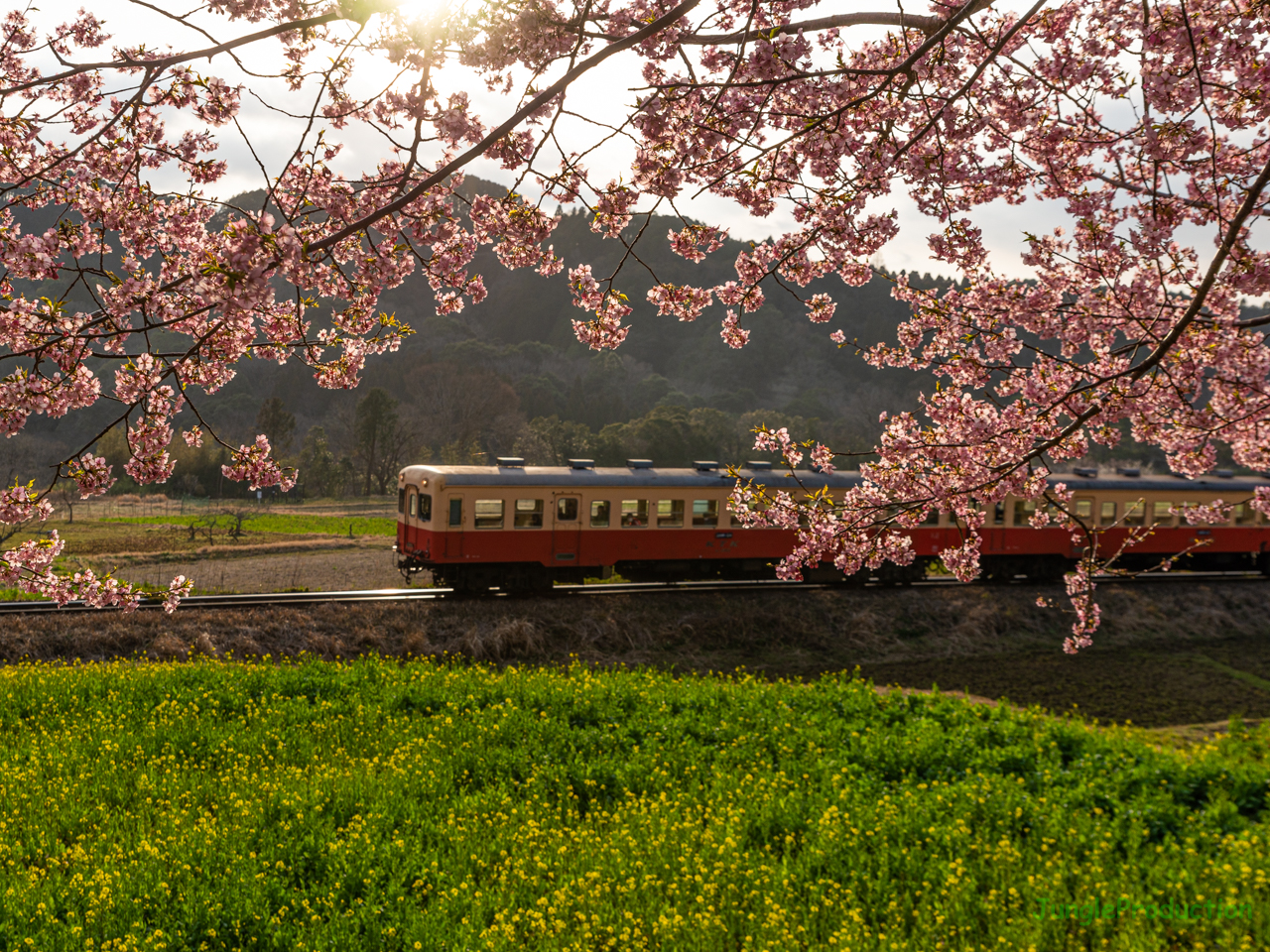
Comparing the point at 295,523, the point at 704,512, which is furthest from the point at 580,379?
the point at 704,512

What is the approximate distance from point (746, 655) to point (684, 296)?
12.5 m

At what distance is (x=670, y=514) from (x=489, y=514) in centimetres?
428

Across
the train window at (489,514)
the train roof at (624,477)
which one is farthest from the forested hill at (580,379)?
the train window at (489,514)

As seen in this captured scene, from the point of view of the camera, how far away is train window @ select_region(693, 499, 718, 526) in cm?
1902

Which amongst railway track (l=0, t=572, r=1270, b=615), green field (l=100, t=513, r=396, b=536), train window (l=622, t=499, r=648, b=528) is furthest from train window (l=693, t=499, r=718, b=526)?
green field (l=100, t=513, r=396, b=536)

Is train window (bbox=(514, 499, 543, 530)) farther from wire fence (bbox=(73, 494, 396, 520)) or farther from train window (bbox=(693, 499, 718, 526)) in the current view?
wire fence (bbox=(73, 494, 396, 520))

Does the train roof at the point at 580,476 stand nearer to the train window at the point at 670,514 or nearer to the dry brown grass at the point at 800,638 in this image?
the train window at the point at 670,514

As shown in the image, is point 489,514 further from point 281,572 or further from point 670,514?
point 281,572

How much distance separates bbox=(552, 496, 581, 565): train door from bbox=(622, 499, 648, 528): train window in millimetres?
1130

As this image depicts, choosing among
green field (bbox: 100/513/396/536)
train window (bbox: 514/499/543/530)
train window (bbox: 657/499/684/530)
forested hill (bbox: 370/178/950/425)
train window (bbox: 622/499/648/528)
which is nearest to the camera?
train window (bbox: 514/499/543/530)

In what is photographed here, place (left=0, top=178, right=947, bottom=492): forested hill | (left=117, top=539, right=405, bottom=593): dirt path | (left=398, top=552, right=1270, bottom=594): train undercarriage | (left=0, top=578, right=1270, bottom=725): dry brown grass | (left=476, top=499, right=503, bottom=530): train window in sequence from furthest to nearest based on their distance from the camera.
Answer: (left=0, top=178, right=947, bottom=492): forested hill, (left=117, top=539, right=405, bottom=593): dirt path, (left=398, top=552, right=1270, bottom=594): train undercarriage, (left=476, top=499, right=503, bottom=530): train window, (left=0, top=578, right=1270, bottom=725): dry brown grass

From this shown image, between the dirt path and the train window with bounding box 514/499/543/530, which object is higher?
the train window with bounding box 514/499/543/530

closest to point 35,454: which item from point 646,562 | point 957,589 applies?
point 646,562

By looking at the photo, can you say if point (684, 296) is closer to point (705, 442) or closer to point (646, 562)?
point (646, 562)
